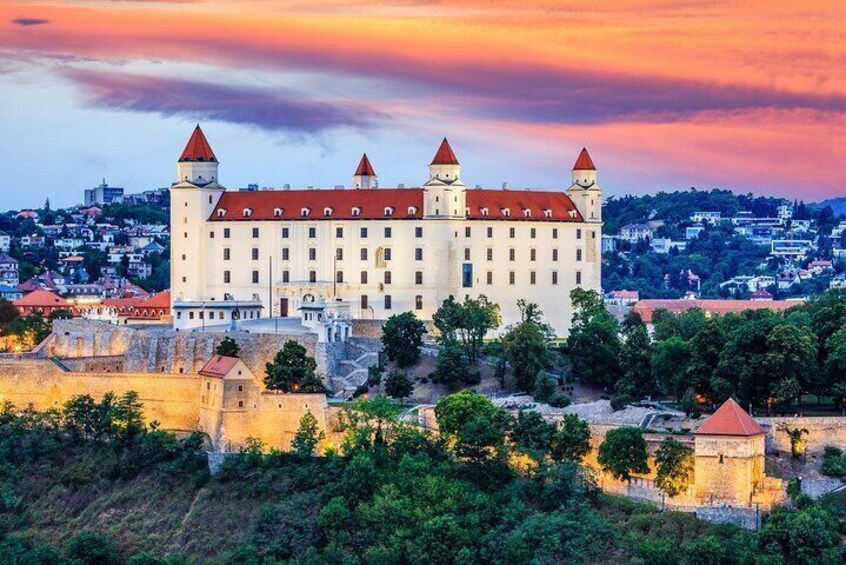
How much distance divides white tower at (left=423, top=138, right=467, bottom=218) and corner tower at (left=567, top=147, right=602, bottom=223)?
5072 millimetres

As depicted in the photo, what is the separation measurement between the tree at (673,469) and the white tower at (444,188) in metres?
20.8

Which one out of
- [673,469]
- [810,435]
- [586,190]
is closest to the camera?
[673,469]

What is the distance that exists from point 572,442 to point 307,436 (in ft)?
27.0

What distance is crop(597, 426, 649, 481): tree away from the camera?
148 ft

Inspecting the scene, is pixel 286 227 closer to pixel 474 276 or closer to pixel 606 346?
pixel 474 276

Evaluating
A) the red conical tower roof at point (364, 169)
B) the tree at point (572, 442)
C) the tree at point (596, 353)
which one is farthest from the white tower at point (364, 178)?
the tree at point (572, 442)

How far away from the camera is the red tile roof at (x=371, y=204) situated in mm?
64438

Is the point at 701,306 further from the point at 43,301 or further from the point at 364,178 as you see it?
the point at 43,301

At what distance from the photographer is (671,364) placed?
170ft

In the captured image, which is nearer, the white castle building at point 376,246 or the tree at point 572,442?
the tree at point 572,442

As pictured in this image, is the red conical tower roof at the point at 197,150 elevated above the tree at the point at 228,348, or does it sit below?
above

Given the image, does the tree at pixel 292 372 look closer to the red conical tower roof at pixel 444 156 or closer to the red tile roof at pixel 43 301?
the red conical tower roof at pixel 444 156

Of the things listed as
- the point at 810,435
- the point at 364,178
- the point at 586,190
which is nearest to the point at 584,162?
the point at 586,190

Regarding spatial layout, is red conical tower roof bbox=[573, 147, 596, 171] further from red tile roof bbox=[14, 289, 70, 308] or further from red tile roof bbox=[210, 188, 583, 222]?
red tile roof bbox=[14, 289, 70, 308]
